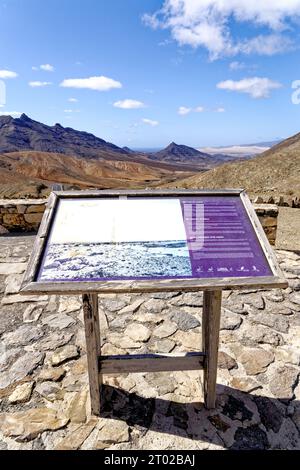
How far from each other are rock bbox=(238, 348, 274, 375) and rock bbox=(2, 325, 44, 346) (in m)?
2.02

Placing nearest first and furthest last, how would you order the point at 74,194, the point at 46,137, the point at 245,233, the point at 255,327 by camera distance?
the point at 245,233
the point at 74,194
the point at 255,327
the point at 46,137

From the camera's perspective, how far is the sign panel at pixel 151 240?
2145 mm

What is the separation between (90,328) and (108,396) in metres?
0.74

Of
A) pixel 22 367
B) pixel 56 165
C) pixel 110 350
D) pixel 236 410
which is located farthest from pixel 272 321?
pixel 56 165

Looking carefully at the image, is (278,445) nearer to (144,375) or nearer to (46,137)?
(144,375)

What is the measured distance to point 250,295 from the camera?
4.39 m

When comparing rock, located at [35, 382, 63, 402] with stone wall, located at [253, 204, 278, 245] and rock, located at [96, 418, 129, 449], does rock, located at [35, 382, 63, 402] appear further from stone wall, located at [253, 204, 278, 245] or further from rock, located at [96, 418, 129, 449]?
stone wall, located at [253, 204, 278, 245]

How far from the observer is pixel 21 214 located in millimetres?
6746

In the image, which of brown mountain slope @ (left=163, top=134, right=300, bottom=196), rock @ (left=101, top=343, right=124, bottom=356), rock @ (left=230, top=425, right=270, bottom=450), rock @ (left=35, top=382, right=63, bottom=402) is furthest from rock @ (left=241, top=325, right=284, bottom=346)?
brown mountain slope @ (left=163, top=134, right=300, bottom=196)

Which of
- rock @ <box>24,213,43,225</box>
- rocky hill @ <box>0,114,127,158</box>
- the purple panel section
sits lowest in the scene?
rock @ <box>24,213,43,225</box>

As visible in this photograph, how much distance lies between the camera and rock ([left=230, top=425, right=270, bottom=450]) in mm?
2371
